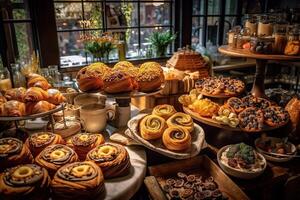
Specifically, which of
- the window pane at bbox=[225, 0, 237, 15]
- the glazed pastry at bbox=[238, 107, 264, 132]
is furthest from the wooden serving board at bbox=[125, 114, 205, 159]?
the window pane at bbox=[225, 0, 237, 15]

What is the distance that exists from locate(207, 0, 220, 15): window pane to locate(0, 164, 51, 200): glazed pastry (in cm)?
363

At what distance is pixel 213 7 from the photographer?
13.2ft

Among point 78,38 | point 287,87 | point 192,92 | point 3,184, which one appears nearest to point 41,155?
point 3,184

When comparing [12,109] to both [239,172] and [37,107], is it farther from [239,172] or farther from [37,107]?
[239,172]

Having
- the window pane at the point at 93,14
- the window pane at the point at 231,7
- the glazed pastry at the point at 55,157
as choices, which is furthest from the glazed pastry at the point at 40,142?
the window pane at the point at 231,7

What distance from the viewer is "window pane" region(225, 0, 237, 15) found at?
4156mm

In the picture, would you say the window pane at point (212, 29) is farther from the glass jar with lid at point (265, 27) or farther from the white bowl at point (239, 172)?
the white bowl at point (239, 172)

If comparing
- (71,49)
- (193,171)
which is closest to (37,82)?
(193,171)

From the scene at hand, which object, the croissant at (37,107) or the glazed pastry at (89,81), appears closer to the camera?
the croissant at (37,107)

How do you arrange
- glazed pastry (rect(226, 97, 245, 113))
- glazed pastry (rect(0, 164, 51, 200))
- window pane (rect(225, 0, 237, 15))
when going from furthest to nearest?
window pane (rect(225, 0, 237, 15))
glazed pastry (rect(226, 97, 245, 113))
glazed pastry (rect(0, 164, 51, 200))

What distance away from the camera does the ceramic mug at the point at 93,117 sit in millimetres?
1494

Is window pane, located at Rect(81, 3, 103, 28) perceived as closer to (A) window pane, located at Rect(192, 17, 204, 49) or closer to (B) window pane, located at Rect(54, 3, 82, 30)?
(B) window pane, located at Rect(54, 3, 82, 30)

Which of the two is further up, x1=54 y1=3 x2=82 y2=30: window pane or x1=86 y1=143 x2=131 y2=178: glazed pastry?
x1=54 y1=3 x2=82 y2=30: window pane

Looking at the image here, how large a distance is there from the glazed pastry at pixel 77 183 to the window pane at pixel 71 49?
7.69 feet
